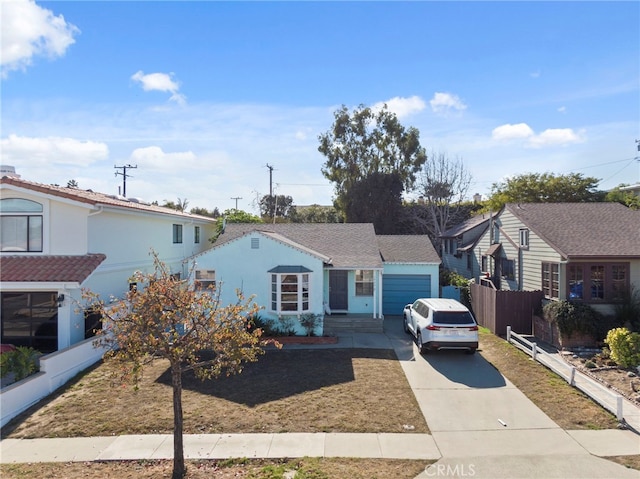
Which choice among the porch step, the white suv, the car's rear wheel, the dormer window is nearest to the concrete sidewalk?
the white suv

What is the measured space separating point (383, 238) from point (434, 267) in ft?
14.0

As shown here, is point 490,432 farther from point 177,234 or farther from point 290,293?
point 177,234

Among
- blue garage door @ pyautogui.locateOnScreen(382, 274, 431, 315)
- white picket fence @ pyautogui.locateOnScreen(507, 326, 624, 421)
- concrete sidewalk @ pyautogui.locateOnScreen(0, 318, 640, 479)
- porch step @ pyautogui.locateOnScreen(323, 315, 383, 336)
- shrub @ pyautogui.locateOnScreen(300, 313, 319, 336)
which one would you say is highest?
blue garage door @ pyautogui.locateOnScreen(382, 274, 431, 315)

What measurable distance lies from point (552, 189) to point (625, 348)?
22632 millimetres

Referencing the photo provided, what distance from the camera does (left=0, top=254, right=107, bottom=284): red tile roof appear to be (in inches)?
503

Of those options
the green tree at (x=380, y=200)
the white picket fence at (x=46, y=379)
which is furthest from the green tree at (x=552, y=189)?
the white picket fence at (x=46, y=379)

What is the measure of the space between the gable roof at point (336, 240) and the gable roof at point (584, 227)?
6837mm

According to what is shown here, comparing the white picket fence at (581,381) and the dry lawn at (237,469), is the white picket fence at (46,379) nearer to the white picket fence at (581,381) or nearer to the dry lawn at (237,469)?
the dry lawn at (237,469)

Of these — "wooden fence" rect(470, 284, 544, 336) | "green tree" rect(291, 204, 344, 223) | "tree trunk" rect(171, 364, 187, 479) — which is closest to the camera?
"tree trunk" rect(171, 364, 187, 479)

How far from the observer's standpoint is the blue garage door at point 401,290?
66.8ft

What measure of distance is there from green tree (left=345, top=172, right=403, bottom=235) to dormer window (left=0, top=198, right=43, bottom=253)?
90.2ft

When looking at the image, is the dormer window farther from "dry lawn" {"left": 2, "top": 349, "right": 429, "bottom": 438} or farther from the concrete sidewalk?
the concrete sidewalk

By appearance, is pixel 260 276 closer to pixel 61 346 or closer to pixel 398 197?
pixel 61 346

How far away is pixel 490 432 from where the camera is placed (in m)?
8.52
